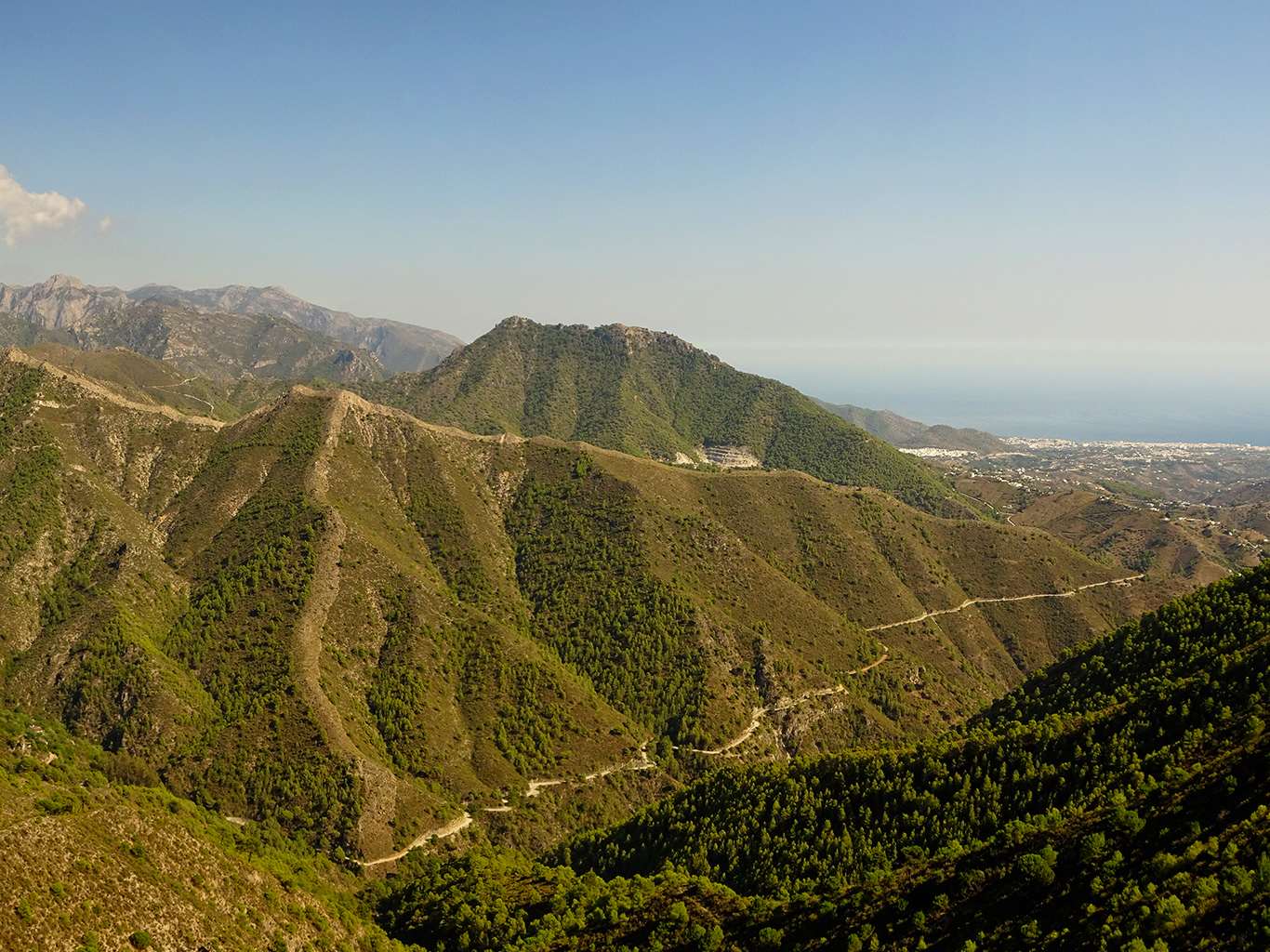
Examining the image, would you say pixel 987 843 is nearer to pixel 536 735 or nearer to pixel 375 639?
pixel 536 735

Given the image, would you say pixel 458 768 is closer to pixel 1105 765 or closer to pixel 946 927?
pixel 946 927

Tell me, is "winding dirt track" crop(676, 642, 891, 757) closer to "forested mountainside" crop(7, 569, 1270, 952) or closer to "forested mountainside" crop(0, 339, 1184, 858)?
"forested mountainside" crop(0, 339, 1184, 858)

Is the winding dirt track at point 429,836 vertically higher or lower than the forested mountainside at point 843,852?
lower

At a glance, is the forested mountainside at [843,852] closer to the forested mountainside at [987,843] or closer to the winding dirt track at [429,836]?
the forested mountainside at [987,843]

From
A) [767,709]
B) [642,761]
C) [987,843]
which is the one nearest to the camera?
[987,843]

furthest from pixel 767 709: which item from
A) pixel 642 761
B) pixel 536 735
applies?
pixel 536 735

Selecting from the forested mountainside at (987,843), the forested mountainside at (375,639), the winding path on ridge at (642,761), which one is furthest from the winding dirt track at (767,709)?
the forested mountainside at (987,843)
